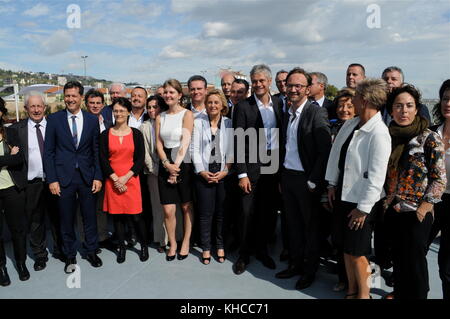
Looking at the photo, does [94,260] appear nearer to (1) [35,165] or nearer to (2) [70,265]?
(2) [70,265]

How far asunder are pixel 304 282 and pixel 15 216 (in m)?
2.86

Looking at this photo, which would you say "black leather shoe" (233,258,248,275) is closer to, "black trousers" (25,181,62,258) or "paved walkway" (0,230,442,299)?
"paved walkway" (0,230,442,299)

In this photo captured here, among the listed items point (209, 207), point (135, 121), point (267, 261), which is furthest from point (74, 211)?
point (267, 261)

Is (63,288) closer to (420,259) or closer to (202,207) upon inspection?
(202,207)

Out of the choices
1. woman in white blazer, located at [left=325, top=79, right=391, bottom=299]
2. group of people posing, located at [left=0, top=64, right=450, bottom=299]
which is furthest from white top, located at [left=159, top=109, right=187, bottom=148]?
woman in white blazer, located at [left=325, top=79, right=391, bottom=299]

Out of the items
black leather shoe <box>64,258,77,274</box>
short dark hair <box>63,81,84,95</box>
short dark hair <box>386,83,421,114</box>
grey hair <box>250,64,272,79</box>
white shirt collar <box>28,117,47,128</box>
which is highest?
grey hair <box>250,64,272,79</box>

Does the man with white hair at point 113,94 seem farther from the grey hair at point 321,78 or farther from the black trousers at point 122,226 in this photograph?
the grey hair at point 321,78

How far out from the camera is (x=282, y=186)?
3.02 metres

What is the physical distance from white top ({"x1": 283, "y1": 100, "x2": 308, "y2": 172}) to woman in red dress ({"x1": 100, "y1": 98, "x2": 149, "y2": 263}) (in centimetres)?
159

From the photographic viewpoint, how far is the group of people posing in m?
2.22

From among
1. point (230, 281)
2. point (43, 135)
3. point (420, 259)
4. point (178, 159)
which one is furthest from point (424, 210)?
point (43, 135)

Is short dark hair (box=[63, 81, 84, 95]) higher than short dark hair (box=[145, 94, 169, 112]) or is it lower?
higher

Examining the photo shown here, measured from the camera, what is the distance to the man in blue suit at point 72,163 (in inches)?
124

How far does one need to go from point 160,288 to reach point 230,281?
2.20 ft
